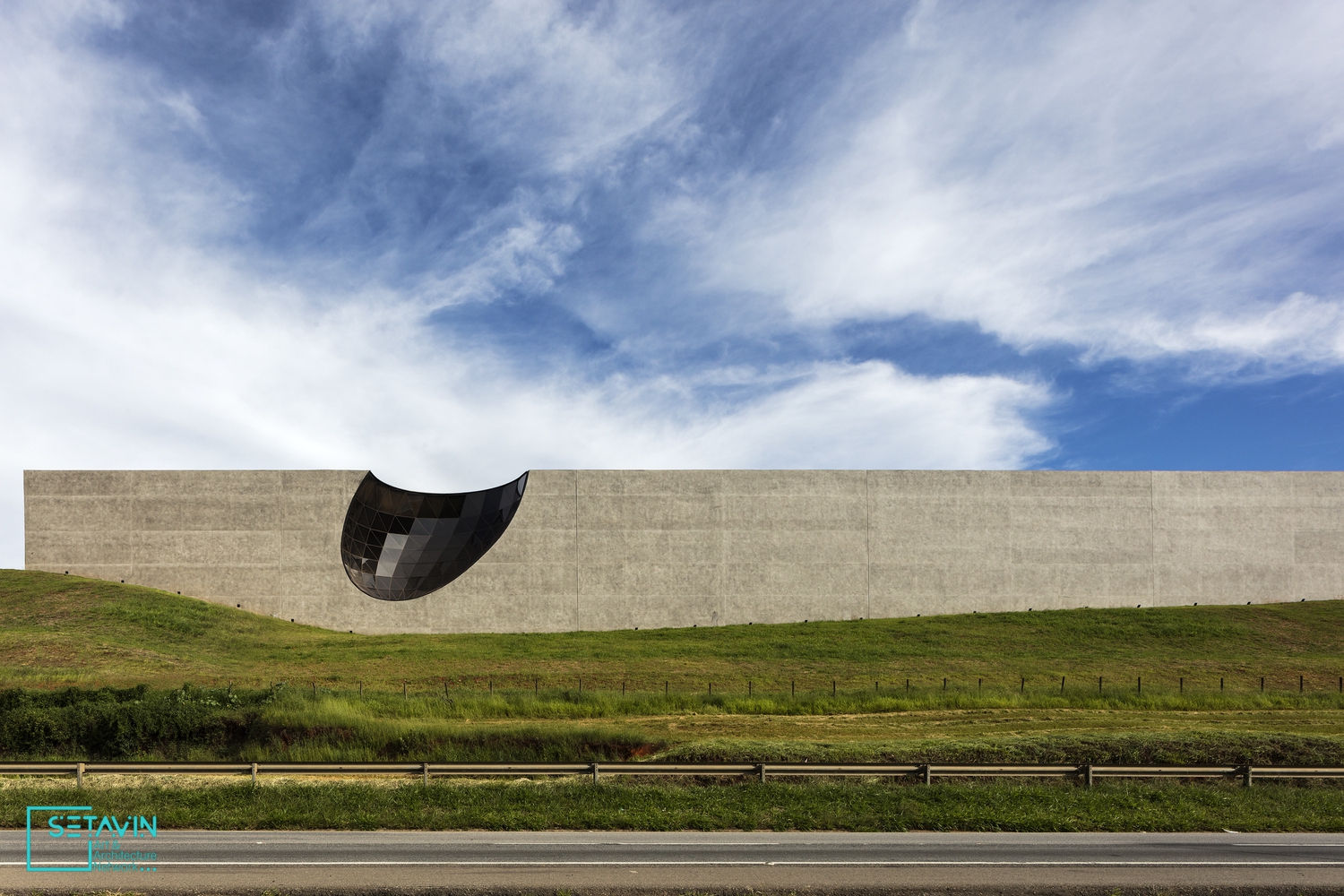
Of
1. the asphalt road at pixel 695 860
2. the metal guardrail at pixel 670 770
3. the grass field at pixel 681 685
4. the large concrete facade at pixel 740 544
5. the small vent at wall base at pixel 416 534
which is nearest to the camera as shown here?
the asphalt road at pixel 695 860

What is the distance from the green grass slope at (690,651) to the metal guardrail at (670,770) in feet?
47.0

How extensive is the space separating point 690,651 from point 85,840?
32.1 meters

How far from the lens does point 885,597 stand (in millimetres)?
51844

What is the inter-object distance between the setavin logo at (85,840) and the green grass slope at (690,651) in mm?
17621

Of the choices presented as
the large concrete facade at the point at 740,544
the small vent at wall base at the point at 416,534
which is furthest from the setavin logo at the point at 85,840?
the small vent at wall base at the point at 416,534

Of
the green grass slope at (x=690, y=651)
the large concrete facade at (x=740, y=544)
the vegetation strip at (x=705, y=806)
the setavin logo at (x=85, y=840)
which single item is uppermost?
the large concrete facade at (x=740, y=544)

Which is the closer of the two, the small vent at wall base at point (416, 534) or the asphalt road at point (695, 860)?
the asphalt road at point (695, 860)

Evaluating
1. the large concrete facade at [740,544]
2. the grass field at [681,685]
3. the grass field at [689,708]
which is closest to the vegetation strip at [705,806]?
the grass field at [689,708]

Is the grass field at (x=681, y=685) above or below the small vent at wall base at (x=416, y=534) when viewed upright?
below

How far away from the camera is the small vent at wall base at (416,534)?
51.2 m

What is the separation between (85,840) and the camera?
41.3 ft

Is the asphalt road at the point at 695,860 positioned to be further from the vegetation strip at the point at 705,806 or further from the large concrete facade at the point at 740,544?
Result: the large concrete facade at the point at 740,544

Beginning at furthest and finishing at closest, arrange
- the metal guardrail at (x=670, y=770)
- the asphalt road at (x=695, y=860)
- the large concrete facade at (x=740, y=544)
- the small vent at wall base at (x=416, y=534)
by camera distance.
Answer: the small vent at wall base at (x=416, y=534) → the large concrete facade at (x=740, y=544) → the metal guardrail at (x=670, y=770) → the asphalt road at (x=695, y=860)

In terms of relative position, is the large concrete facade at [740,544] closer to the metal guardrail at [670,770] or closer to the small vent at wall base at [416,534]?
the small vent at wall base at [416,534]
